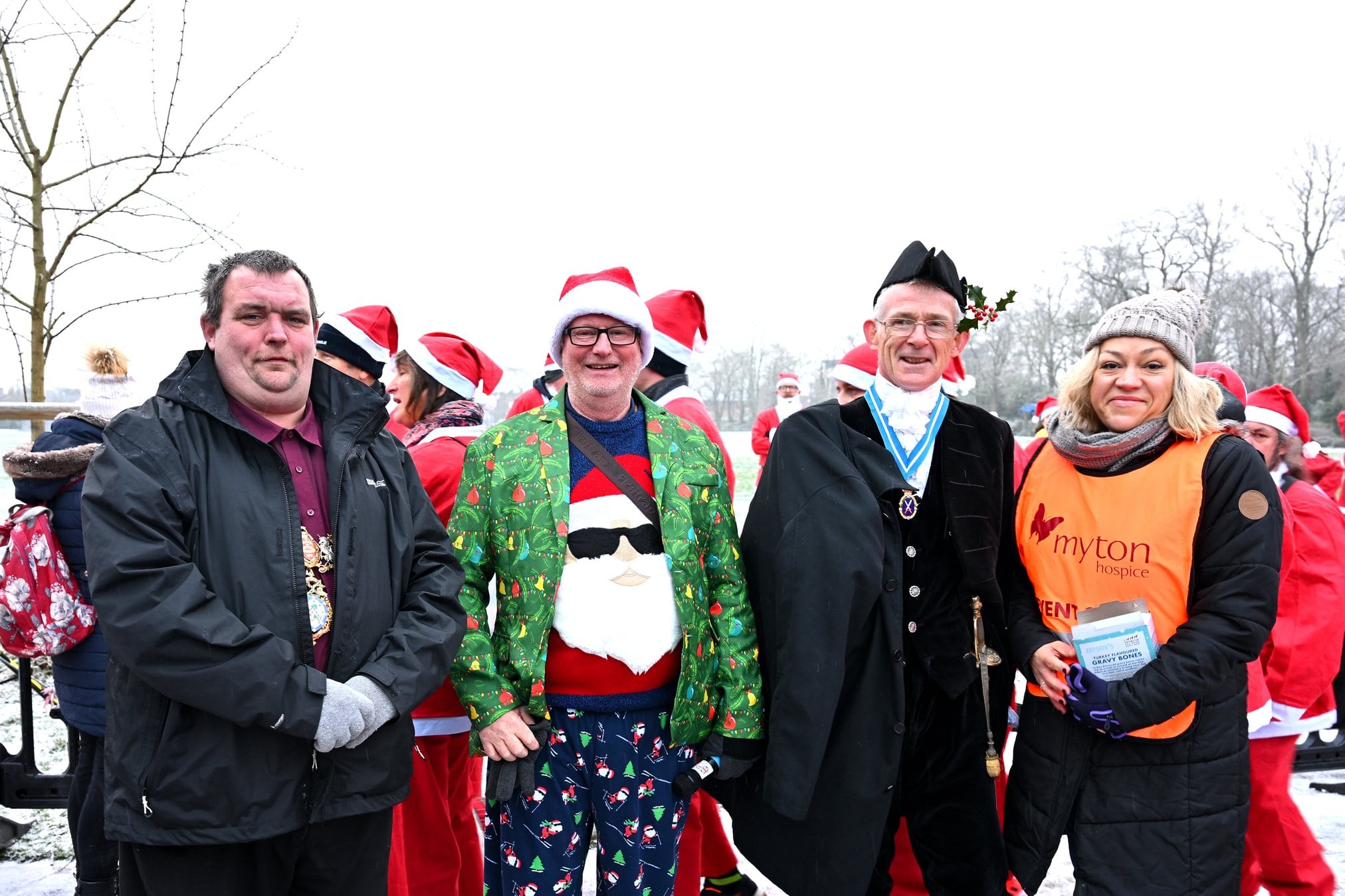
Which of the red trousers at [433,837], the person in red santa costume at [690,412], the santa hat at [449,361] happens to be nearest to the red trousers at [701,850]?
the person in red santa costume at [690,412]

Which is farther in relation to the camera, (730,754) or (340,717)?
(730,754)

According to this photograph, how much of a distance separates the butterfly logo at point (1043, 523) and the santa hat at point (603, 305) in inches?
53.9

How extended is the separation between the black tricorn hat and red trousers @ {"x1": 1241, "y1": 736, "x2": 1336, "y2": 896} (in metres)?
2.35

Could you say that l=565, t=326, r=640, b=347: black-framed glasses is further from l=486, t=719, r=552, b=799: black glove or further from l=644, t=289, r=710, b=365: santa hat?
l=644, t=289, r=710, b=365: santa hat

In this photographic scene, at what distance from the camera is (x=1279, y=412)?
424 centimetres

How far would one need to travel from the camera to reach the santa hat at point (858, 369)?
17.8ft

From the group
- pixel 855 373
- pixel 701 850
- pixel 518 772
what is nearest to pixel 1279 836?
pixel 701 850

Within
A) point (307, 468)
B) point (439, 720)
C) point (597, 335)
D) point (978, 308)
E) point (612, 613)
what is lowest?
point (439, 720)

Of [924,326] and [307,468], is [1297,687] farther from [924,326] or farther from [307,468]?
[307,468]

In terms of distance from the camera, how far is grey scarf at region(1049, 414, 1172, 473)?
2586 mm

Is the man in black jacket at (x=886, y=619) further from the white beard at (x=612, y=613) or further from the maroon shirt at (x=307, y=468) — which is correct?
the maroon shirt at (x=307, y=468)

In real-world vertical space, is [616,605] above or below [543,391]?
below

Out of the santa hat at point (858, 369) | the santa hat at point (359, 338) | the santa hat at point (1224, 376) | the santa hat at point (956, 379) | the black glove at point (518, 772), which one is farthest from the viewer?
the santa hat at point (858, 369)

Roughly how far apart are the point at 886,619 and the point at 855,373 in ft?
10.5
